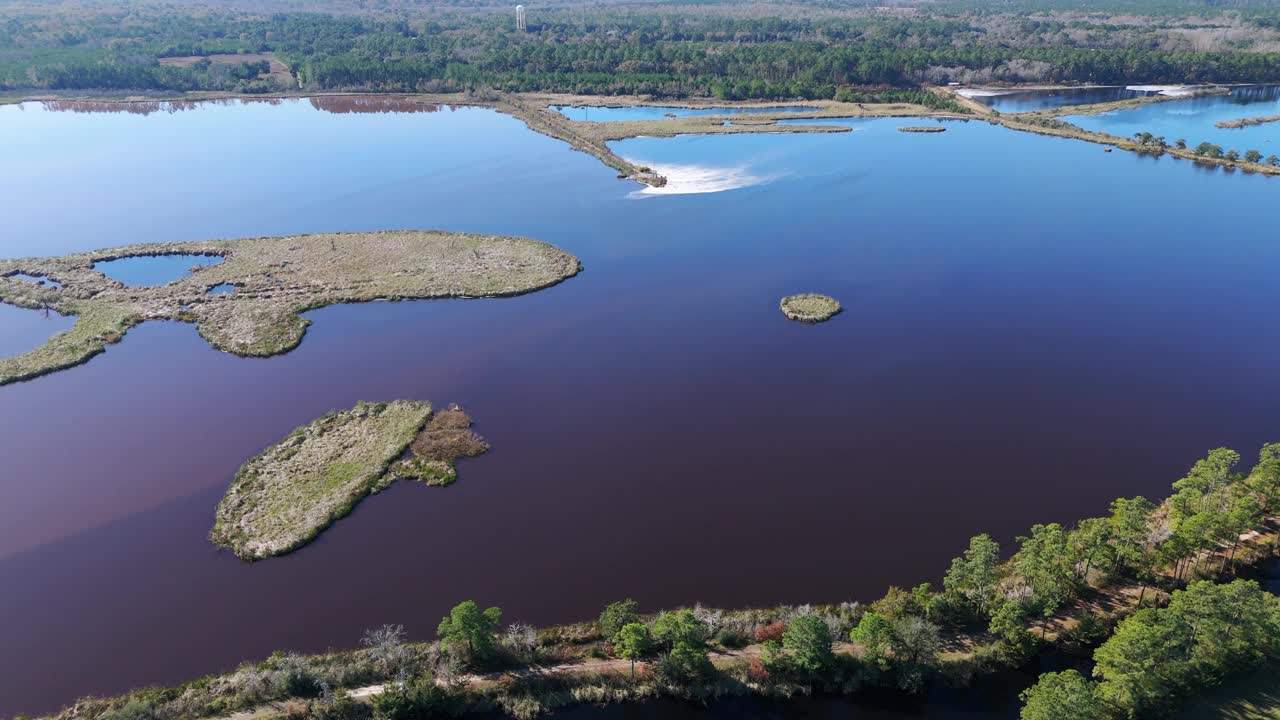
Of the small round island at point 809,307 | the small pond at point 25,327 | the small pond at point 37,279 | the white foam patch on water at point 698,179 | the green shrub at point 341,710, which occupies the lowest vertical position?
the green shrub at point 341,710

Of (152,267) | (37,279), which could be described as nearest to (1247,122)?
(152,267)

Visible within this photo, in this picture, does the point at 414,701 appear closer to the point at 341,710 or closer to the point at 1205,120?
the point at 341,710

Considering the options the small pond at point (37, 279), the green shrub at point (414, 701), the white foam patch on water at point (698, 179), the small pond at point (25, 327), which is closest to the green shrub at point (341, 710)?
the green shrub at point (414, 701)

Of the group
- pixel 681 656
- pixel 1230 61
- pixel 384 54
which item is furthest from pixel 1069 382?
pixel 384 54

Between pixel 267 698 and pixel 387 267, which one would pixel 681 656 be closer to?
pixel 267 698

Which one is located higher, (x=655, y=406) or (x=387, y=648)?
(x=655, y=406)

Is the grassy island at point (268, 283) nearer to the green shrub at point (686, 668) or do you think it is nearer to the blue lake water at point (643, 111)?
the green shrub at point (686, 668)

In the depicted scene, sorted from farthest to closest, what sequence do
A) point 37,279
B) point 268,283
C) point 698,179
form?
point 698,179 < point 37,279 < point 268,283
